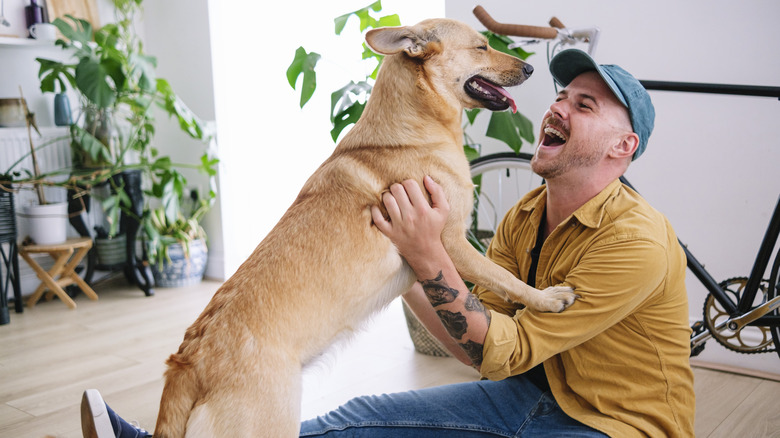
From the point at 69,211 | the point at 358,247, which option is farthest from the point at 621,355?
the point at 69,211

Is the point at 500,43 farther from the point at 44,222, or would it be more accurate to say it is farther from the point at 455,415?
the point at 44,222

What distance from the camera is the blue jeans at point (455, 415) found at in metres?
1.47

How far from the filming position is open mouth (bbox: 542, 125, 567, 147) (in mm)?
1545

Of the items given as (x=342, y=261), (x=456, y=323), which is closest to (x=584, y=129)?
(x=456, y=323)

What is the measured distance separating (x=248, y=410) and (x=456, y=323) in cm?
48

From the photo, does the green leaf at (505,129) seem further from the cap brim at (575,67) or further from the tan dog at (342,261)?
the tan dog at (342,261)

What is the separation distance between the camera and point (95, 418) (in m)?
1.24

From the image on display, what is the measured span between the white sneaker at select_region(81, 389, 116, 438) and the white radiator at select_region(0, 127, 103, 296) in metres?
3.49

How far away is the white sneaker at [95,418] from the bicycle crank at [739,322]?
1.98 metres

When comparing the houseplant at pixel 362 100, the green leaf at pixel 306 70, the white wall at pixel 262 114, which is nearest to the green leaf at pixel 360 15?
the houseplant at pixel 362 100

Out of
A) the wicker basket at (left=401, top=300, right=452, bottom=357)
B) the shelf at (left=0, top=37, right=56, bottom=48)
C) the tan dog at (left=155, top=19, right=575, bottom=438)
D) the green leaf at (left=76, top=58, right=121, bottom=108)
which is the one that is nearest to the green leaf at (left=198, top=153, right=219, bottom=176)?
the green leaf at (left=76, top=58, right=121, bottom=108)

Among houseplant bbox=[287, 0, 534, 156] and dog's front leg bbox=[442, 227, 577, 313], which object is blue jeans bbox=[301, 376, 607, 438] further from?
houseplant bbox=[287, 0, 534, 156]

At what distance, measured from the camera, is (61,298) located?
4.14 m

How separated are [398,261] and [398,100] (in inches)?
15.9
